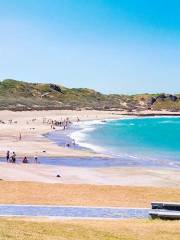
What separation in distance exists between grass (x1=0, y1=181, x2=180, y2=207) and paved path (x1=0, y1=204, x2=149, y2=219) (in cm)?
95

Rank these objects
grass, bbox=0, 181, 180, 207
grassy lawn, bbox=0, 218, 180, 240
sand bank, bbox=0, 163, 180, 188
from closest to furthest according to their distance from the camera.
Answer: grassy lawn, bbox=0, 218, 180, 240 < grass, bbox=0, 181, 180, 207 < sand bank, bbox=0, 163, 180, 188

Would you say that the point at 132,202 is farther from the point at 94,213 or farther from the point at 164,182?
the point at 164,182

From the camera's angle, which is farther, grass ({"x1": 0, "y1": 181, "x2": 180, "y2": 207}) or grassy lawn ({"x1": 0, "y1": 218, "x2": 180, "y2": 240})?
grass ({"x1": 0, "y1": 181, "x2": 180, "y2": 207})

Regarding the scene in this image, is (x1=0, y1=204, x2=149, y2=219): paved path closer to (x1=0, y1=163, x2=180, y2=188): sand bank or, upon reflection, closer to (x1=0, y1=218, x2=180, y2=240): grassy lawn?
(x1=0, y1=218, x2=180, y2=240): grassy lawn

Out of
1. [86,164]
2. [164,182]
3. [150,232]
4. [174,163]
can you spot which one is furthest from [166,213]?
[174,163]

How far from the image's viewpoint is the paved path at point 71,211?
23703 mm

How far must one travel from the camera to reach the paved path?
77.8 feet

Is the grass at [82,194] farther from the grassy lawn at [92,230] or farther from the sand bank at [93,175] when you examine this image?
the sand bank at [93,175]

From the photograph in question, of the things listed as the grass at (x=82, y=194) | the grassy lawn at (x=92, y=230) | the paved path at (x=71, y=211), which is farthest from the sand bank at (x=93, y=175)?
the grassy lawn at (x=92, y=230)

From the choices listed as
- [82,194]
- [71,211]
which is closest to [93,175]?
[82,194]

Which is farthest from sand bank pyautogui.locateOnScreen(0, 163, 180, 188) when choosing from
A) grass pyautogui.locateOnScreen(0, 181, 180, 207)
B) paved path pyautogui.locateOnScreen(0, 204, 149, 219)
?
paved path pyautogui.locateOnScreen(0, 204, 149, 219)

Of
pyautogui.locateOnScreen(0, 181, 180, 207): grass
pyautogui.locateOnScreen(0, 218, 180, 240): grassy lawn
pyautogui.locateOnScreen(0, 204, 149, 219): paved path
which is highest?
pyautogui.locateOnScreen(0, 218, 180, 240): grassy lawn

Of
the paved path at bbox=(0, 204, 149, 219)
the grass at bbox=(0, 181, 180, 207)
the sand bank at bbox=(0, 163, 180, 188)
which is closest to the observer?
the paved path at bbox=(0, 204, 149, 219)

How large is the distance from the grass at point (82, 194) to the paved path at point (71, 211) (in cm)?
95
